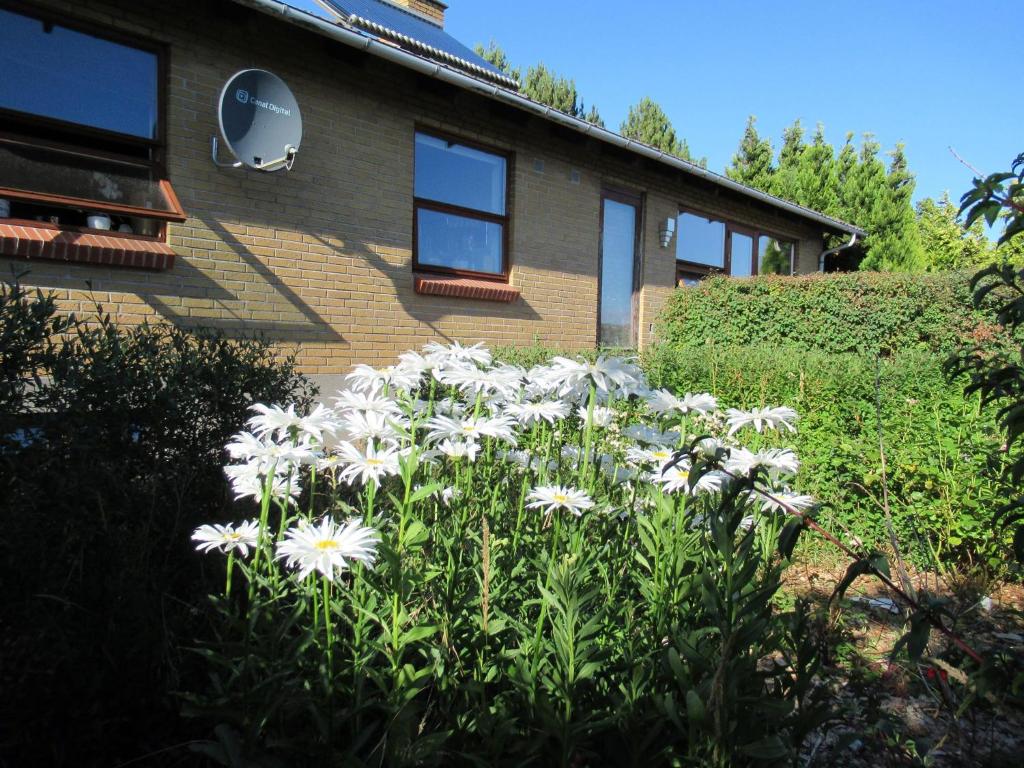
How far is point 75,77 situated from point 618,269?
6.77 m

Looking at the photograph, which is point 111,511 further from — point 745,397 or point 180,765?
point 745,397

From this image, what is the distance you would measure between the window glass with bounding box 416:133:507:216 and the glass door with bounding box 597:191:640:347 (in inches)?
76.4

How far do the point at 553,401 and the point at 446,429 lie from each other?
0.48m

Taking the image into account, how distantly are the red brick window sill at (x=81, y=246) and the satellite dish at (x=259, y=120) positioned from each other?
0.98m

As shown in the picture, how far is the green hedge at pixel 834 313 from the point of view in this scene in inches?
307

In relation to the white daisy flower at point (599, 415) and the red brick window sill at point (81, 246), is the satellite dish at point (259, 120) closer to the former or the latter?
the red brick window sill at point (81, 246)

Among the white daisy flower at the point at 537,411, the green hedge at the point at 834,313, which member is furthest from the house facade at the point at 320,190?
the white daisy flower at the point at 537,411

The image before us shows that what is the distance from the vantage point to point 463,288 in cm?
725

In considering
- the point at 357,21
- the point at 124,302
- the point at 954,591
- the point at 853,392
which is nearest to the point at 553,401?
the point at 954,591

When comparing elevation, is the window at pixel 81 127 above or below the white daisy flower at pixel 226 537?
above

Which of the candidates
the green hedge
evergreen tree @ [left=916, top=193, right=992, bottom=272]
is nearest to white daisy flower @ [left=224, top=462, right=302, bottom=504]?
the green hedge

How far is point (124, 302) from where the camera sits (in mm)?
5016

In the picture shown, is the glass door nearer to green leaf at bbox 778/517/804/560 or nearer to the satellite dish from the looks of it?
the satellite dish

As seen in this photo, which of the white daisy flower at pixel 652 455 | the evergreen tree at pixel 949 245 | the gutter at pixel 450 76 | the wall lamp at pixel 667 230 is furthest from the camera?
the evergreen tree at pixel 949 245
